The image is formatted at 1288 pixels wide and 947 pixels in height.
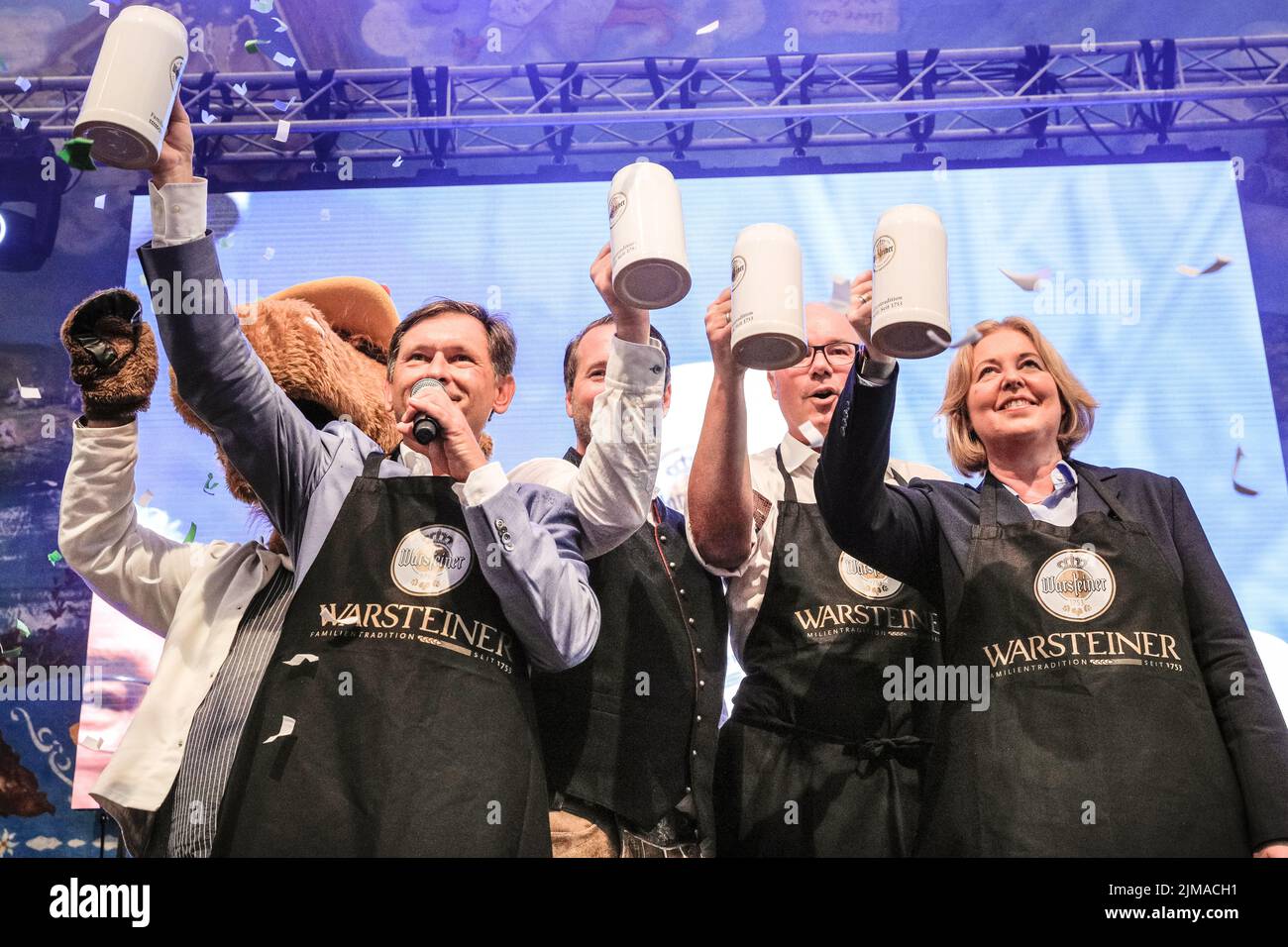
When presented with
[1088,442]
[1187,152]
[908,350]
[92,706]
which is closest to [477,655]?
[908,350]

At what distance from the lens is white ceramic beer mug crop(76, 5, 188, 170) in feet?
5.73

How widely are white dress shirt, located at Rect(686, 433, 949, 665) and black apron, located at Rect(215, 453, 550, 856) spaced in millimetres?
427

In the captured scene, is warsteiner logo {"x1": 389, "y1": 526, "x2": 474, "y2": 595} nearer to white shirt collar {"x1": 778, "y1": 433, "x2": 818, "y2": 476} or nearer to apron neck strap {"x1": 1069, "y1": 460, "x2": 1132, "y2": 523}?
white shirt collar {"x1": 778, "y1": 433, "x2": 818, "y2": 476}

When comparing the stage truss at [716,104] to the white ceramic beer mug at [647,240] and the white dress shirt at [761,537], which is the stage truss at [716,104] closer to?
the white dress shirt at [761,537]

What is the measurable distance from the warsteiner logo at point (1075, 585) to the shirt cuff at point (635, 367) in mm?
722

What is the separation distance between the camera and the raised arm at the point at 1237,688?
6.29ft

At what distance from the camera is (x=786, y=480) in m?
2.40

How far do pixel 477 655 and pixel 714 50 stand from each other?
1844 mm

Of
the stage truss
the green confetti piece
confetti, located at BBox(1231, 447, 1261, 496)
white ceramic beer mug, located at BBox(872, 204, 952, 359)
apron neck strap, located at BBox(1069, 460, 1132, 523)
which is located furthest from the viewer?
the stage truss

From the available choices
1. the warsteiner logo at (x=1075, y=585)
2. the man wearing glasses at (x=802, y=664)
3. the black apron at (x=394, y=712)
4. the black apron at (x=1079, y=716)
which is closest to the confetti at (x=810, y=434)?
the man wearing glasses at (x=802, y=664)

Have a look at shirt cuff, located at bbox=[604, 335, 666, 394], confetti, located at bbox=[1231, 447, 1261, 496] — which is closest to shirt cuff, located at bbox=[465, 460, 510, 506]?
shirt cuff, located at bbox=[604, 335, 666, 394]

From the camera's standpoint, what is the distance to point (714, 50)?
10.4ft

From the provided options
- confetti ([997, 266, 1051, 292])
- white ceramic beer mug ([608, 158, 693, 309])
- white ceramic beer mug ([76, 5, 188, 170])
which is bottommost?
white ceramic beer mug ([608, 158, 693, 309])

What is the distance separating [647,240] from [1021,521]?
2.73ft
